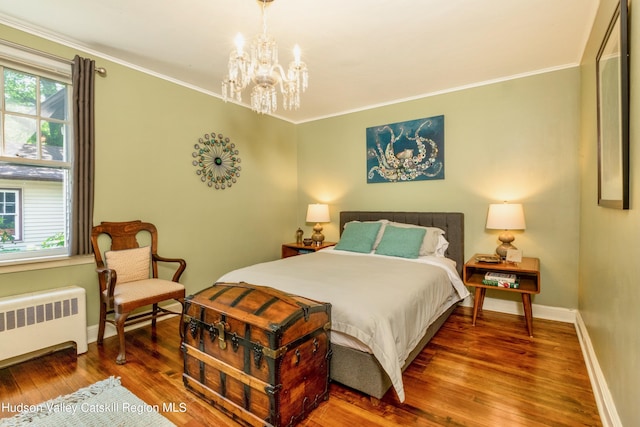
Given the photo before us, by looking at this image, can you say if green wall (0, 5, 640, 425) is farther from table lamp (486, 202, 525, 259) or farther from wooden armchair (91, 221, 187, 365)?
table lamp (486, 202, 525, 259)

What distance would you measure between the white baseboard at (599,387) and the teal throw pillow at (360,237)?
1932mm

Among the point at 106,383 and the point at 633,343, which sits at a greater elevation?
the point at 633,343

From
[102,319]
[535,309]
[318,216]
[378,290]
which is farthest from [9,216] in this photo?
[535,309]

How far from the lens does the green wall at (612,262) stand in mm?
1315

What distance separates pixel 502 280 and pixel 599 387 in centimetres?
111

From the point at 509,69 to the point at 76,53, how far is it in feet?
13.1

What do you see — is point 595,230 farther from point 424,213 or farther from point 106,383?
point 106,383

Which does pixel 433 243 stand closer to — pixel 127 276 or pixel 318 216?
pixel 318 216

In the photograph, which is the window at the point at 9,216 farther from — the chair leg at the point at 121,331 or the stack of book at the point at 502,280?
the stack of book at the point at 502,280

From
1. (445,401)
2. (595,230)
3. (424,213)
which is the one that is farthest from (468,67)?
(445,401)

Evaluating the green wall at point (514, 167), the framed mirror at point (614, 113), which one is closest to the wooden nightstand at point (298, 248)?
the green wall at point (514, 167)

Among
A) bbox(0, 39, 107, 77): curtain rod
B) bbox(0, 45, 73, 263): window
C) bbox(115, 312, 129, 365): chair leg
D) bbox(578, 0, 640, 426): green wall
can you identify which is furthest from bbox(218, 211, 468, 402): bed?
bbox(0, 39, 107, 77): curtain rod

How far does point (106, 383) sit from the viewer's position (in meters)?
2.05

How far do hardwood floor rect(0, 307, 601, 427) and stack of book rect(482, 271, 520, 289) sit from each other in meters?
0.44
